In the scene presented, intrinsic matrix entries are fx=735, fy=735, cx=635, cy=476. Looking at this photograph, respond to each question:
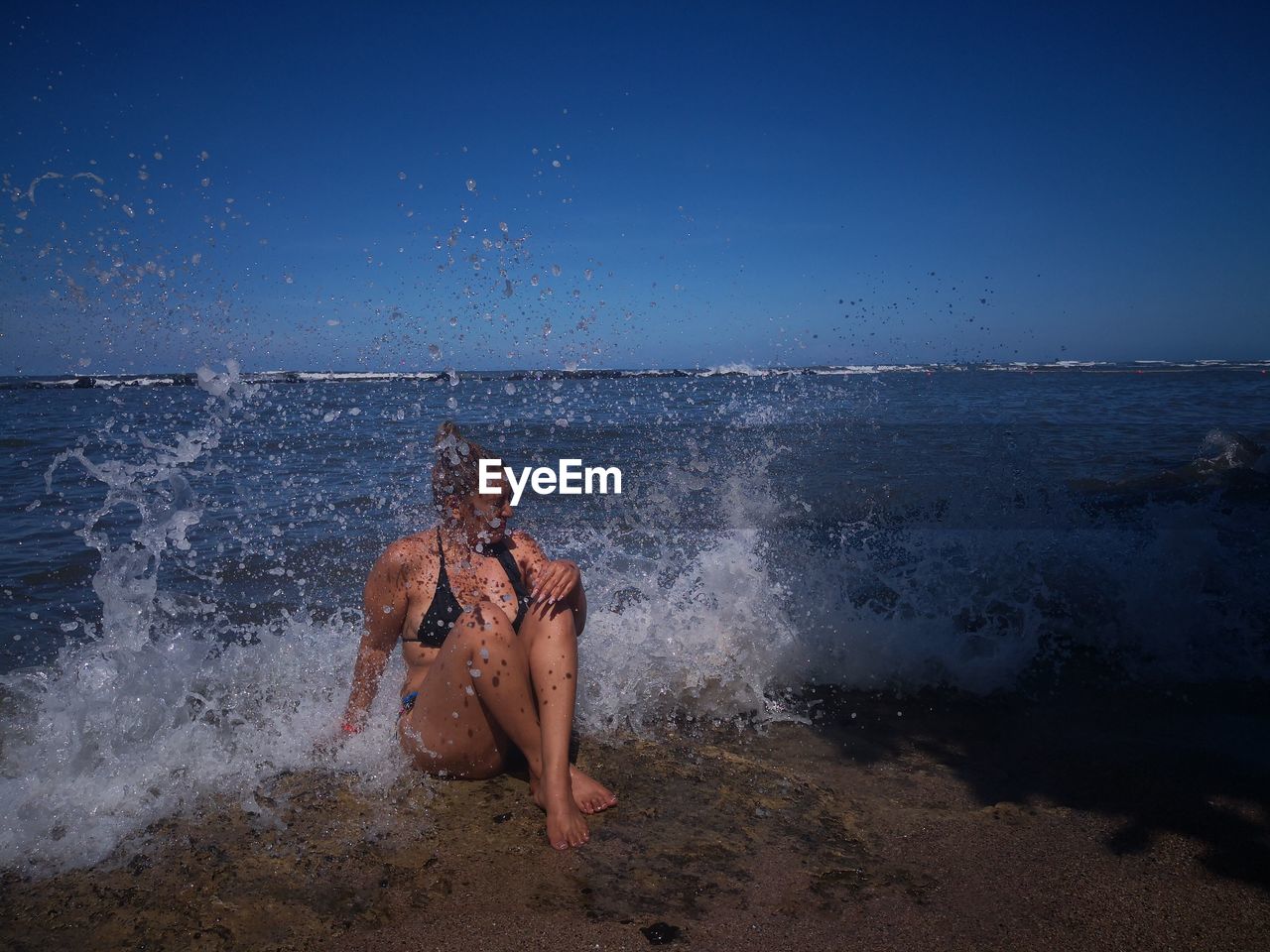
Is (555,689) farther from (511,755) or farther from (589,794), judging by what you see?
(511,755)

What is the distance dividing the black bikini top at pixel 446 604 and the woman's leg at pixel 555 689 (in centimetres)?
13

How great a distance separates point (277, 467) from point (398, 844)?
30.3 ft

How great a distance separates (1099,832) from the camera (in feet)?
9.54

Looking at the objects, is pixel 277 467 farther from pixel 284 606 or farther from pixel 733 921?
pixel 733 921

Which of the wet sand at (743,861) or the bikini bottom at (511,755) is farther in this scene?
the bikini bottom at (511,755)

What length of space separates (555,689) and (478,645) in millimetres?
362

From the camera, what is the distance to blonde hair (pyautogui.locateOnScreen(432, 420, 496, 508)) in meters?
3.09

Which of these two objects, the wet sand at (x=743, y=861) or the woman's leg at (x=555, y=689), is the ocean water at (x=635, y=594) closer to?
the wet sand at (x=743, y=861)

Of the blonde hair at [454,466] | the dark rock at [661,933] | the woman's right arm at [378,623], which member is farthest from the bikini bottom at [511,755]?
the dark rock at [661,933]

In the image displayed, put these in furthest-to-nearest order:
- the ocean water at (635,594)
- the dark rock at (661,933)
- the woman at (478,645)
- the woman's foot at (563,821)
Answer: the ocean water at (635,594) → the woman at (478,645) → the woman's foot at (563,821) → the dark rock at (661,933)

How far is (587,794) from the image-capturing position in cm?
305

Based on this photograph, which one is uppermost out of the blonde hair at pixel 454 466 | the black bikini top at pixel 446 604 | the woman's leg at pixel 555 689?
the blonde hair at pixel 454 466

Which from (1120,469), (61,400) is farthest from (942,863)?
(61,400)

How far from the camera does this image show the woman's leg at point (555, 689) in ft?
9.54
